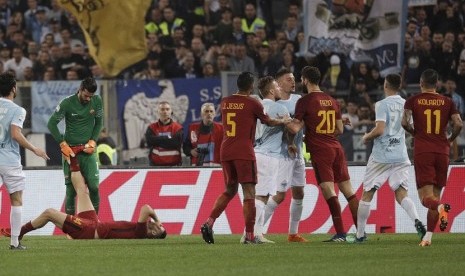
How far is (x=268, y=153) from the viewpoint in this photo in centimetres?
1834

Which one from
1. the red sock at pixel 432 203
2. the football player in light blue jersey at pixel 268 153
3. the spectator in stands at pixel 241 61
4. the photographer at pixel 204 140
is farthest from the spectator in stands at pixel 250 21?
the red sock at pixel 432 203

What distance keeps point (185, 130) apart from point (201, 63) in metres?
3.00

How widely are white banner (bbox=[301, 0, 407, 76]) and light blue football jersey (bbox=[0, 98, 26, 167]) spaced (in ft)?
30.5

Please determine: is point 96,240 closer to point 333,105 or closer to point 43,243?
point 43,243

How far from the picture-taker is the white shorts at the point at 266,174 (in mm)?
18156

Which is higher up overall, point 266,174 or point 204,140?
point 266,174

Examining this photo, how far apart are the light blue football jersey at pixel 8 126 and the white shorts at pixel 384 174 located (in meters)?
4.75

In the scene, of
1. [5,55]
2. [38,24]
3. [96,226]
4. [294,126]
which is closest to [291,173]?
[294,126]

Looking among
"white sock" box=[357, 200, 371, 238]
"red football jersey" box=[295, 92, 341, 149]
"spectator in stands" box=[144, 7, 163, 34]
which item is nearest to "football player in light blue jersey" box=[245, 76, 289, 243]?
"red football jersey" box=[295, 92, 341, 149]

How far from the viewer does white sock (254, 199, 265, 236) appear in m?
18.0

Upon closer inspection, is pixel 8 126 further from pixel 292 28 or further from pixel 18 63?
pixel 292 28

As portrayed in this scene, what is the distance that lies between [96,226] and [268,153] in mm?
2539

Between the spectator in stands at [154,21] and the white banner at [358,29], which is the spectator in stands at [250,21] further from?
the white banner at [358,29]

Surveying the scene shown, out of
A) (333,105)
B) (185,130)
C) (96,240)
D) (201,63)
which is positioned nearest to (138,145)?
(185,130)
